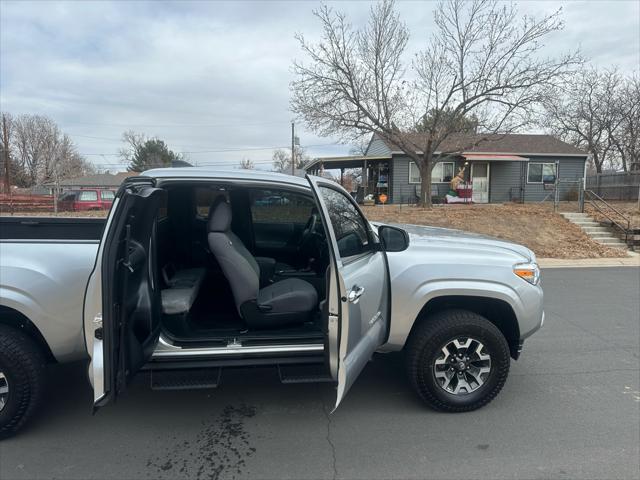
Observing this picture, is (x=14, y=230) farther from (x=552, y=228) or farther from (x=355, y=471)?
(x=552, y=228)

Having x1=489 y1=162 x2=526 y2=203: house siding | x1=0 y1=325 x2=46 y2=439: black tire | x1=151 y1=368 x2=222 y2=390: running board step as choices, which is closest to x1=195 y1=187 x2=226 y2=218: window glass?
x1=151 y1=368 x2=222 y2=390: running board step

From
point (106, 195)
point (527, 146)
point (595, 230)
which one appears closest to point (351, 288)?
point (595, 230)

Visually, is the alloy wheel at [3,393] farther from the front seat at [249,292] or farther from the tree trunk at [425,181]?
the tree trunk at [425,181]

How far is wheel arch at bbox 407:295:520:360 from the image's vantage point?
3.39 meters

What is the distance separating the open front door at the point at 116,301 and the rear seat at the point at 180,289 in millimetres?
455

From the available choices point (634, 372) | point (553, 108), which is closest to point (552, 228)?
point (553, 108)

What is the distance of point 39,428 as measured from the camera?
313 centimetres

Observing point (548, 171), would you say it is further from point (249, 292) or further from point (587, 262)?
point (249, 292)

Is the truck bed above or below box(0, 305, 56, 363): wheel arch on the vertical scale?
above

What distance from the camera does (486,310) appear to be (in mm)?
3541

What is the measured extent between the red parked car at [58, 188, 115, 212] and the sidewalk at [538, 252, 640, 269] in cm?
1654

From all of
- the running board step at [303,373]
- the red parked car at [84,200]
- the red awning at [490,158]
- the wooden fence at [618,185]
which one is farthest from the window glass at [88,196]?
the wooden fence at [618,185]

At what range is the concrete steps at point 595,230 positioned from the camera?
44.7ft

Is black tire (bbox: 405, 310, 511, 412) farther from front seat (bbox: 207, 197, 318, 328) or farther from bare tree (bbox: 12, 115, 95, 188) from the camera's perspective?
bare tree (bbox: 12, 115, 95, 188)
